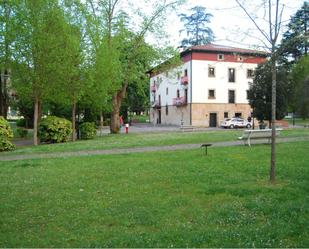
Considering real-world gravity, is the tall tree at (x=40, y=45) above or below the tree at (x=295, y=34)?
above

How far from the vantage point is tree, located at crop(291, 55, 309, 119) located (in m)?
52.9

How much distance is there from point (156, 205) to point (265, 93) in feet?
111

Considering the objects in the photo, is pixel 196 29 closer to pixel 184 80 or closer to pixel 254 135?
pixel 184 80

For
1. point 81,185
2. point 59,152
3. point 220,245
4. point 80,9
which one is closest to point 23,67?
point 80,9

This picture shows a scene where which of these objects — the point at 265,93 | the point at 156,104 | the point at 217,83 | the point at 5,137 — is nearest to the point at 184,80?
the point at 217,83

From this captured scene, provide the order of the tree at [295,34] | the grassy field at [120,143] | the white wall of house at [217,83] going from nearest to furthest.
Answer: the tree at [295,34] < the grassy field at [120,143] < the white wall of house at [217,83]

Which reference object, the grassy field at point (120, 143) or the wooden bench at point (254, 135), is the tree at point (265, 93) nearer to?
the grassy field at point (120, 143)

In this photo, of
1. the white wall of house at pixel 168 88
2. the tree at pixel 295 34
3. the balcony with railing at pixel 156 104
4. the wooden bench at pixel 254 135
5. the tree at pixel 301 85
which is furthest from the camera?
the balcony with railing at pixel 156 104

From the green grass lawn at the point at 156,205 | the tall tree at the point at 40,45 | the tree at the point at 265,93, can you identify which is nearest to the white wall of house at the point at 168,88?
the tree at the point at 265,93

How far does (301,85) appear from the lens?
178 feet

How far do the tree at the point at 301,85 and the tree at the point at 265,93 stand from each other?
1296cm

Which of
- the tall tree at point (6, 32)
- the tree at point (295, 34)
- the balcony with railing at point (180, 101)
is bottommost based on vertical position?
the tree at point (295, 34)

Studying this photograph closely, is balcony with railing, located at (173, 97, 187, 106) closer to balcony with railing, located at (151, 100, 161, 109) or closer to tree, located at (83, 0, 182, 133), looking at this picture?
balcony with railing, located at (151, 100, 161, 109)

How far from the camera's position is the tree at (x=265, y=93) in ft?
127
